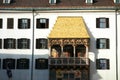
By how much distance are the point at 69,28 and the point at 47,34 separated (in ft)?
12.0

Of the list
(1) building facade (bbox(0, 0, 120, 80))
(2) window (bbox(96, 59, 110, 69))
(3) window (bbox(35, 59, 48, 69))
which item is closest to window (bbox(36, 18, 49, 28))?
(1) building facade (bbox(0, 0, 120, 80))

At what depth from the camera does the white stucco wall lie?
65500 mm

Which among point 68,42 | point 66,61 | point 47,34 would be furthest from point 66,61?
point 47,34

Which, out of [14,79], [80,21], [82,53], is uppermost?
[80,21]

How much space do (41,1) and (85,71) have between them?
45.3ft

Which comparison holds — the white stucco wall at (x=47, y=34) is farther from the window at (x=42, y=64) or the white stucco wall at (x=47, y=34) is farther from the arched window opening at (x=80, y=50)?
the arched window opening at (x=80, y=50)

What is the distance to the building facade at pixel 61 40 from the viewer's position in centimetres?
6519

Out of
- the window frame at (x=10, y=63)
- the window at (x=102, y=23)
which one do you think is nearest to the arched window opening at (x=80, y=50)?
the window at (x=102, y=23)

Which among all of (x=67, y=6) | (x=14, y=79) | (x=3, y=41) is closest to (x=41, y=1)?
(x=67, y=6)

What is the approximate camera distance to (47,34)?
220ft

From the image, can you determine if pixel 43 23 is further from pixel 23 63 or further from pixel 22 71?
pixel 22 71

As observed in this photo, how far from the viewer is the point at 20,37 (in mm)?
67438

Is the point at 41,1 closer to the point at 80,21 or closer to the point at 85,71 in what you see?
the point at 80,21

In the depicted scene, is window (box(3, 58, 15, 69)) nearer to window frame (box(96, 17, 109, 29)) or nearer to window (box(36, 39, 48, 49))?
window (box(36, 39, 48, 49))
